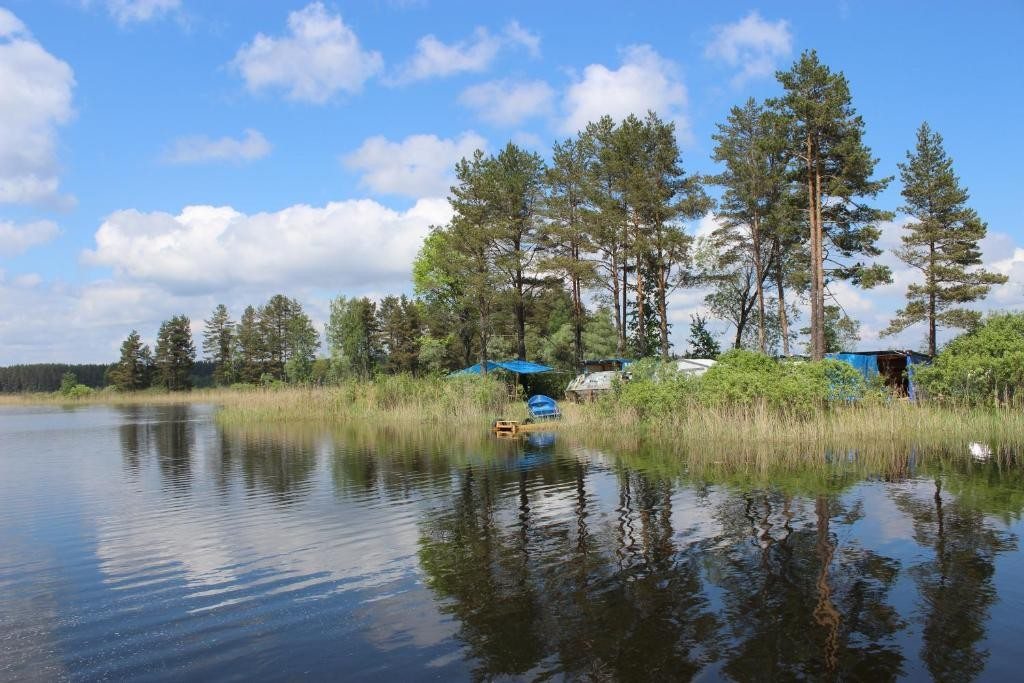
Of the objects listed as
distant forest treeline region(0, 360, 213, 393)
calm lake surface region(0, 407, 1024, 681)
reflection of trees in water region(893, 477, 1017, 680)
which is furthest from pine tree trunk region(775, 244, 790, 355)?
distant forest treeline region(0, 360, 213, 393)

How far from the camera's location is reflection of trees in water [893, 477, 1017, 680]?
19.0 feet

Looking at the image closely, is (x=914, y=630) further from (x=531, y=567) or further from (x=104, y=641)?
(x=104, y=641)

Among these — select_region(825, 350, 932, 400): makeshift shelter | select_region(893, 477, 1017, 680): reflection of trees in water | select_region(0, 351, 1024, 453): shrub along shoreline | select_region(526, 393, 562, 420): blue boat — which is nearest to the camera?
select_region(893, 477, 1017, 680): reflection of trees in water

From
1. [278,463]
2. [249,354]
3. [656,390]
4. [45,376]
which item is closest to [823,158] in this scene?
[656,390]

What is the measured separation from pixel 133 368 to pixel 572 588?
8476 centimetres

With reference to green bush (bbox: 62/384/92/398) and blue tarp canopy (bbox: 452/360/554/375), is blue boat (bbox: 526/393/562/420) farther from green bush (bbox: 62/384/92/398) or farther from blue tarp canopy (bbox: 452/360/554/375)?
green bush (bbox: 62/384/92/398)

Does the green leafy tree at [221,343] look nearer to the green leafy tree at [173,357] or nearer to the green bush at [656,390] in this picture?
the green leafy tree at [173,357]

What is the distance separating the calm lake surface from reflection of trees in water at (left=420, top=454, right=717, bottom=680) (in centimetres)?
3

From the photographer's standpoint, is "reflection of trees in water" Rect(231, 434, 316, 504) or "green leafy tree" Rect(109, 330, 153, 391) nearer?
"reflection of trees in water" Rect(231, 434, 316, 504)

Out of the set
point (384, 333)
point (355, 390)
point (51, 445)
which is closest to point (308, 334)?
point (384, 333)

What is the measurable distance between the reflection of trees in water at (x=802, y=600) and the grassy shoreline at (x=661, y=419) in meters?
7.88

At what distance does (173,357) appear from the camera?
80.6 meters

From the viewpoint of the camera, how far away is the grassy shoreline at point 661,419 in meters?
18.3

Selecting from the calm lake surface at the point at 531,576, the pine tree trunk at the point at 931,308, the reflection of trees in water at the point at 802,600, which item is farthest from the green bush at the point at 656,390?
the pine tree trunk at the point at 931,308
